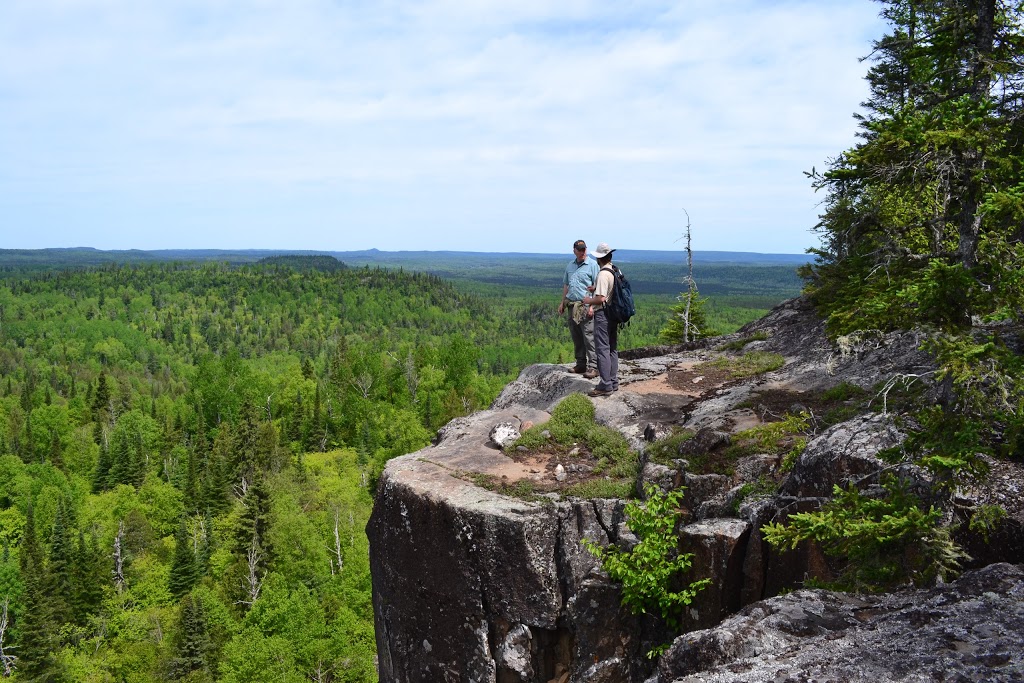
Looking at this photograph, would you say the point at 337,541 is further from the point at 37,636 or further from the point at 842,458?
the point at 842,458

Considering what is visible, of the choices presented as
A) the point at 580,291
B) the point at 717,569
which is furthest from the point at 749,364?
the point at 717,569

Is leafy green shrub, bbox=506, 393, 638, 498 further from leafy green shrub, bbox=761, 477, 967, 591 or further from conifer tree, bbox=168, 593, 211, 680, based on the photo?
conifer tree, bbox=168, 593, 211, 680

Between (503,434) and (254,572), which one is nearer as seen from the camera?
(503,434)

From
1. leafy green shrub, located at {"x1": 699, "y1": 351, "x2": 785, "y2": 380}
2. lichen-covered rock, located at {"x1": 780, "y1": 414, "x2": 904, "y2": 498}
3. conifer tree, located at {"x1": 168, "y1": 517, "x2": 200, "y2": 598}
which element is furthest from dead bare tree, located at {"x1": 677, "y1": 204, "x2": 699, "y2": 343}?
conifer tree, located at {"x1": 168, "y1": 517, "x2": 200, "y2": 598}

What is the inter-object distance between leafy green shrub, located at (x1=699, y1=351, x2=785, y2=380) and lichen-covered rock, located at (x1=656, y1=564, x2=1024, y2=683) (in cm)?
982

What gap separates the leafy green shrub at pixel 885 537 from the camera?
6.20 m

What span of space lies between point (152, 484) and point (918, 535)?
71.3 m

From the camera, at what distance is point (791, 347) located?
17.0m

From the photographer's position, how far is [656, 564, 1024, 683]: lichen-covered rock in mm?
4809

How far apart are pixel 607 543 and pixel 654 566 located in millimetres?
1344

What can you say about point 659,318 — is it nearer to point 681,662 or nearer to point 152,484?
point 152,484

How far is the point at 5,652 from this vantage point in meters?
45.7

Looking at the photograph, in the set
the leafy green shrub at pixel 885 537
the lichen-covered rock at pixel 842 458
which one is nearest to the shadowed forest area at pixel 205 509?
the lichen-covered rock at pixel 842 458

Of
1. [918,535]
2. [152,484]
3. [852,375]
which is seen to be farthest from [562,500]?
[152,484]
